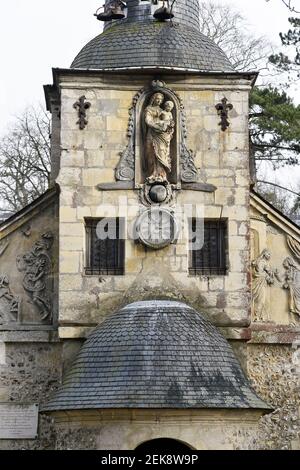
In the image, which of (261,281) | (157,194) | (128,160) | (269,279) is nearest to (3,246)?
(128,160)

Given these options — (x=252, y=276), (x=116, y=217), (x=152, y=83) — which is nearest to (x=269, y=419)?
(x=252, y=276)

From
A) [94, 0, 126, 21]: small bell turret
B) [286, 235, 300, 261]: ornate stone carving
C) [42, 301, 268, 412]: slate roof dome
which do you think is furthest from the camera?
[286, 235, 300, 261]: ornate stone carving

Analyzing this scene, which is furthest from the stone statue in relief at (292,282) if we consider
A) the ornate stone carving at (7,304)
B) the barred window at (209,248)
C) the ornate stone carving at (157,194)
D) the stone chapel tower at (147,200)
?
the ornate stone carving at (7,304)

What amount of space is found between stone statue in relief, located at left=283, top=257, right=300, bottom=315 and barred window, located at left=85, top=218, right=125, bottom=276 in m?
2.82

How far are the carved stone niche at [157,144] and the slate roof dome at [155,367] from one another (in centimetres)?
214

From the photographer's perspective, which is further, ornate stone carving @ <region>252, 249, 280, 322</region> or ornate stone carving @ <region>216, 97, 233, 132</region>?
ornate stone carving @ <region>252, 249, 280, 322</region>

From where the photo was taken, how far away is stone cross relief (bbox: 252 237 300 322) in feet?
69.6

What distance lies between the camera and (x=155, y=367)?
60.8 feet

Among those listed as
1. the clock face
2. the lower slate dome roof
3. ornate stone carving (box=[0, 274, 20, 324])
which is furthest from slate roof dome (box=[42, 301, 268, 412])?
the lower slate dome roof

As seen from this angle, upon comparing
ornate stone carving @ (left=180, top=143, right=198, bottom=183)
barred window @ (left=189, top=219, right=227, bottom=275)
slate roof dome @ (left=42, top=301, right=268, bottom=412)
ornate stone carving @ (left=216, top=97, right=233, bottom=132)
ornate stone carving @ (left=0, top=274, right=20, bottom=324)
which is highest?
ornate stone carving @ (left=216, top=97, right=233, bottom=132)

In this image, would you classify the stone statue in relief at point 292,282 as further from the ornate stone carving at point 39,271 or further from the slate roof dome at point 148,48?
the ornate stone carving at point 39,271

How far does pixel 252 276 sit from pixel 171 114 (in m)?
2.95

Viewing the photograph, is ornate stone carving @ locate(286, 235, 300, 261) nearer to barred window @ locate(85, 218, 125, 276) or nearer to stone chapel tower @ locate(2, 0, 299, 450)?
stone chapel tower @ locate(2, 0, 299, 450)

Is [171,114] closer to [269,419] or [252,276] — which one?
[252,276]
